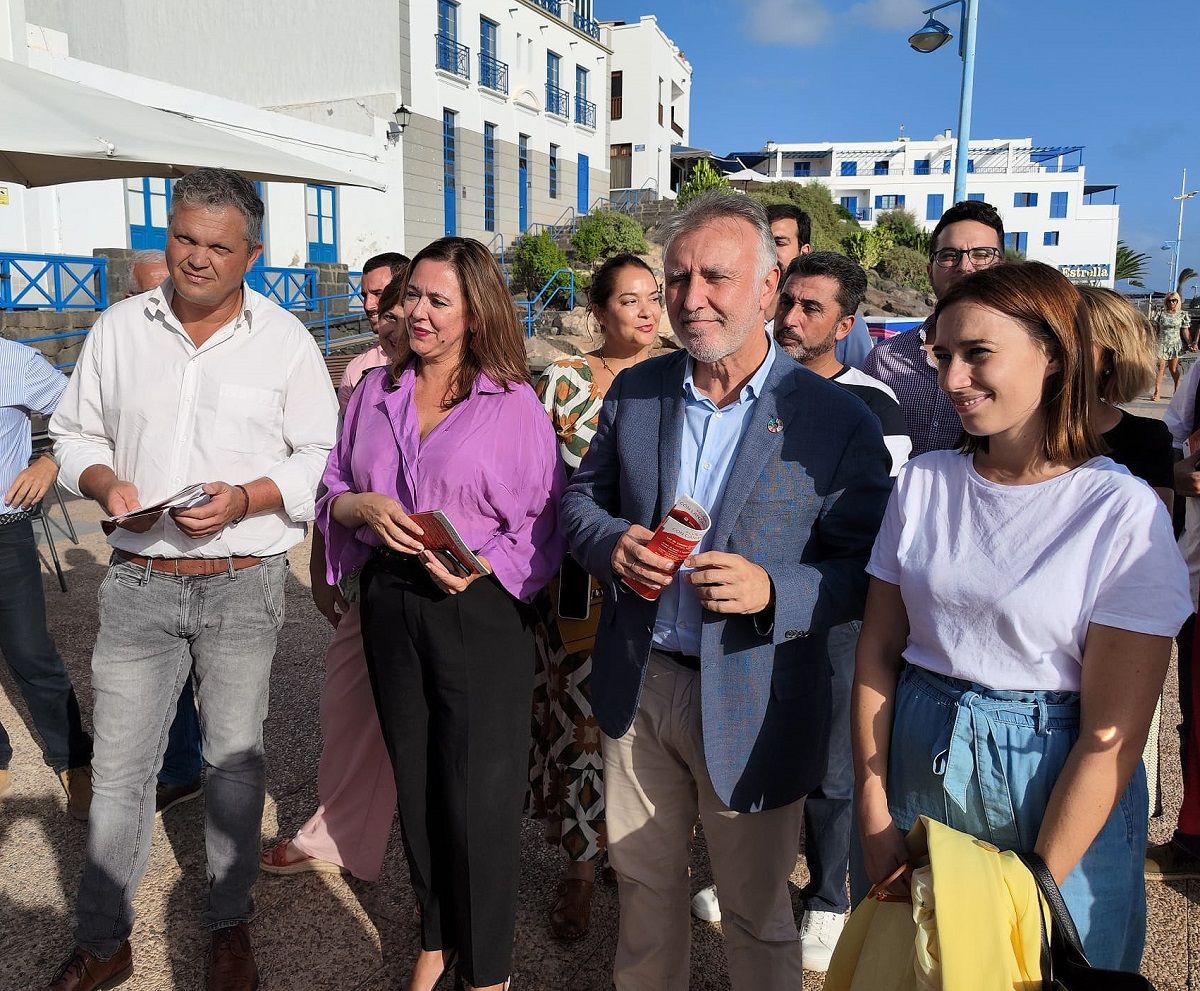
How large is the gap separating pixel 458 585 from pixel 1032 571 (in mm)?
1374

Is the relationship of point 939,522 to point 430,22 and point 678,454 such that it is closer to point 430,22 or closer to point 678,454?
point 678,454

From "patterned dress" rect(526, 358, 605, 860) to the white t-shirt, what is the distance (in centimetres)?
142

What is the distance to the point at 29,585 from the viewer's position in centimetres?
351

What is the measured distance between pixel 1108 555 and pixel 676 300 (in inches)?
43.5

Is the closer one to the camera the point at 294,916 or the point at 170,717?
the point at 170,717

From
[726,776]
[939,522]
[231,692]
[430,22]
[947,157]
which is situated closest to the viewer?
[939,522]

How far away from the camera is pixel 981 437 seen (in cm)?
181

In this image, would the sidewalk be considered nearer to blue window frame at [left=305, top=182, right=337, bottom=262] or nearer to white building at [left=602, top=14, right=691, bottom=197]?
blue window frame at [left=305, top=182, right=337, bottom=262]

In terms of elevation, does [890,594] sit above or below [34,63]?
below

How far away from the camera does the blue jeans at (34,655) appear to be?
3436 mm

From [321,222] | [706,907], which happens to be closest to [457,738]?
[706,907]

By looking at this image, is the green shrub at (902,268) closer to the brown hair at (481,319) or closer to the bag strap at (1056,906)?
the brown hair at (481,319)

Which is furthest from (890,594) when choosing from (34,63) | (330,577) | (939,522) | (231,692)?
(34,63)

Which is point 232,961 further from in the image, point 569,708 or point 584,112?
point 584,112
